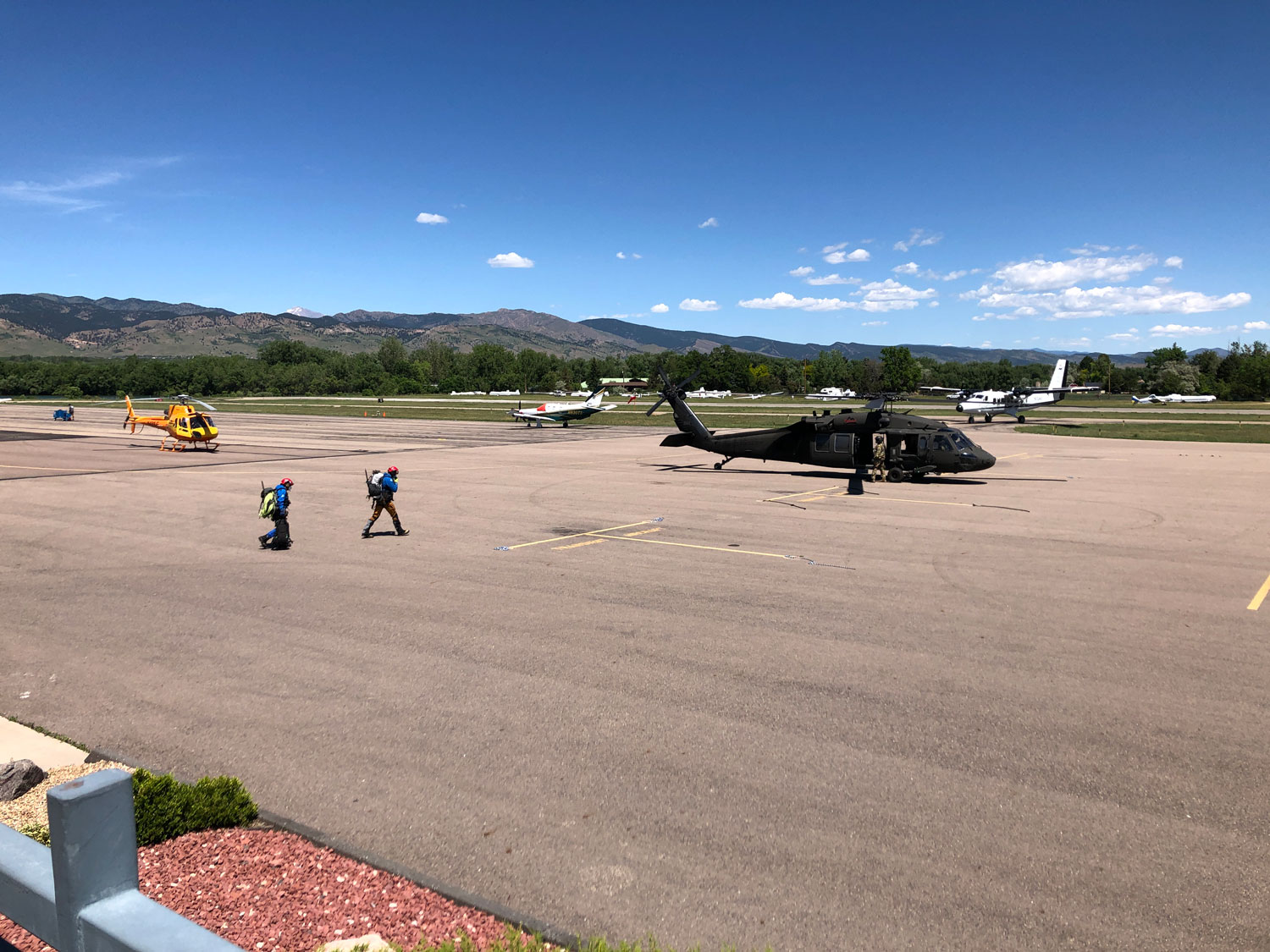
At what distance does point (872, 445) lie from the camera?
27.7 m

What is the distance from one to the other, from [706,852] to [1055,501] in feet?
69.3

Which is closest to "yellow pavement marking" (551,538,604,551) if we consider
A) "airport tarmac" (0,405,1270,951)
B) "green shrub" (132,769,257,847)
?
"airport tarmac" (0,405,1270,951)

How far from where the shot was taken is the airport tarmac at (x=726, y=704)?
5625 millimetres

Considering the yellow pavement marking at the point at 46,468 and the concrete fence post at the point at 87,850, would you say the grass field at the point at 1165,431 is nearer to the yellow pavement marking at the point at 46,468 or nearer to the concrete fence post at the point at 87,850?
the yellow pavement marking at the point at 46,468

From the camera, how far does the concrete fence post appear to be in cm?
182

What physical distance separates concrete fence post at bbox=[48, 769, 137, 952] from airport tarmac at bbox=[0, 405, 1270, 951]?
3964 mm

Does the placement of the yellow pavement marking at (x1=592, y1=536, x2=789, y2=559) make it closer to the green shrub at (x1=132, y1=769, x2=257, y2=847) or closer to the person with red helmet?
the person with red helmet

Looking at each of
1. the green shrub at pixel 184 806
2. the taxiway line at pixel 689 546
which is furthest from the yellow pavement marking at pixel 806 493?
the green shrub at pixel 184 806

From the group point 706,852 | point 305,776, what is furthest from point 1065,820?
point 305,776

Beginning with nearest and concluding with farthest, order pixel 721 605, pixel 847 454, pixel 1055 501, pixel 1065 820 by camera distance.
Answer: pixel 1065 820
pixel 721 605
pixel 1055 501
pixel 847 454

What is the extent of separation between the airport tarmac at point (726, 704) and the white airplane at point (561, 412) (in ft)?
137

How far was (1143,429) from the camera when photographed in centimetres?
5753

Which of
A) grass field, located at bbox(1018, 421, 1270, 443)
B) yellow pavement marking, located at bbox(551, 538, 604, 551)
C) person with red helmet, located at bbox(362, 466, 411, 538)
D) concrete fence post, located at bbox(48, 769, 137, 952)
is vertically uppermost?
concrete fence post, located at bbox(48, 769, 137, 952)

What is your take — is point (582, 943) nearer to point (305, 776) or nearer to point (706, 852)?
point (706, 852)
